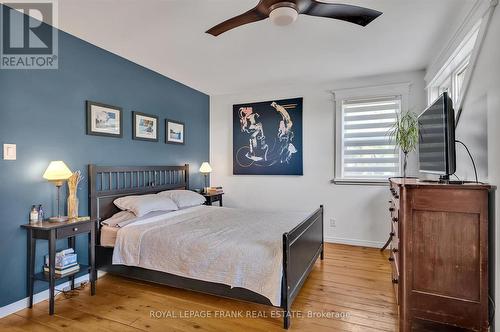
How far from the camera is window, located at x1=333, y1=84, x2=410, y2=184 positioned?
3980 mm

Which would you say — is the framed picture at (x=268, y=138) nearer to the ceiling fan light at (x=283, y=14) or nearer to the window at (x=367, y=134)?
the window at (x=367, y=134)

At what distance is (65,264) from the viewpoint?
98.7 inches

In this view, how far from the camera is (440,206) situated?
179cm

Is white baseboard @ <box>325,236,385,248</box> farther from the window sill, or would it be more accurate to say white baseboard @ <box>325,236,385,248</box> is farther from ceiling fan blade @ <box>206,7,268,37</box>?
ceiling fan blade @ <box>206,7,268,37</box>

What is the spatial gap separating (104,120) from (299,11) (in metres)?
2.50

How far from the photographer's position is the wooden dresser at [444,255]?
171 cm

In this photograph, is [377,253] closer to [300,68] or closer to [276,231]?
[276,231]

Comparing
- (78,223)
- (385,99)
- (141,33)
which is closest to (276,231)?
(78,223)

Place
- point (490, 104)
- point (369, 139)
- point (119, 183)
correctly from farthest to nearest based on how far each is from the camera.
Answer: point (369, 139) → point (119, 183) → point (490, 104)

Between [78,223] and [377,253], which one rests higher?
[78,223]

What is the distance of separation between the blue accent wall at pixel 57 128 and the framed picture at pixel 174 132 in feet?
0.71

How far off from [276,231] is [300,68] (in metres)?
2.36

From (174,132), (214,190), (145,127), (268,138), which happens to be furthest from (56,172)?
(268,138)

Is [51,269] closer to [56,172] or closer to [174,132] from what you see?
[56,172]
